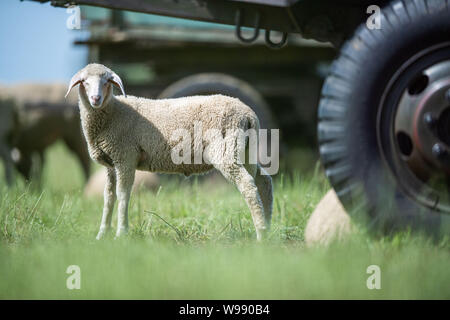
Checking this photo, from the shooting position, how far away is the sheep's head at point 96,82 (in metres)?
2.81

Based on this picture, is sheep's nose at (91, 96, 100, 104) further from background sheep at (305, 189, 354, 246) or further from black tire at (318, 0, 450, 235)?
background sheep at (305, 189, 354, 246)

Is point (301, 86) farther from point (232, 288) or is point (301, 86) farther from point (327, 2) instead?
point (232, 288)

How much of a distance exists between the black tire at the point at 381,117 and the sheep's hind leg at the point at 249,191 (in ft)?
2.05

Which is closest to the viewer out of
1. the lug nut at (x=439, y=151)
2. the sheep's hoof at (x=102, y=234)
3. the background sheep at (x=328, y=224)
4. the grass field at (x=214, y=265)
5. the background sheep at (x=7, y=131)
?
the grass field at (x=214, y=265)

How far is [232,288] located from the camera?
81.7 inches

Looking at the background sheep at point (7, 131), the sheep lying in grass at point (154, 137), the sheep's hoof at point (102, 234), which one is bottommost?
the sheep's hoof at point (102, 234)

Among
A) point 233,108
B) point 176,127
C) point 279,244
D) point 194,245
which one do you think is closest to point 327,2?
point 233,108

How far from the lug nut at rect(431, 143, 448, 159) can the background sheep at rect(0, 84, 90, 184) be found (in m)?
6.88

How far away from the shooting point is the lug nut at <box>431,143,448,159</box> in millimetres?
2258

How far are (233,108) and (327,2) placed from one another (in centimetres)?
82

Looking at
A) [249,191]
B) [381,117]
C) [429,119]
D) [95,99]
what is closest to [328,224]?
[249,191]

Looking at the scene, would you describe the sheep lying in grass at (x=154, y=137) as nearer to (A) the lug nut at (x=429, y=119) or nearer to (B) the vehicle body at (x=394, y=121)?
(B) the vehicle body at (x=394, y=121)

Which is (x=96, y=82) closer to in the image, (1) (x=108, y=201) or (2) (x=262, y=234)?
(1) (x=108, y=201)

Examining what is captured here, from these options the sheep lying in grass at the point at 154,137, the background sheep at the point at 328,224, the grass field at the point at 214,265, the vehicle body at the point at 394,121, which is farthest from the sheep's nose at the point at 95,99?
the background sheep at the point at 328,224
